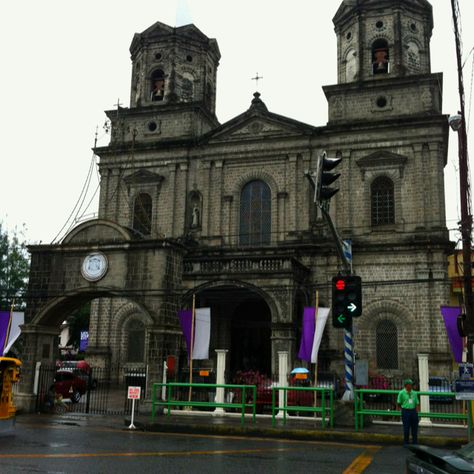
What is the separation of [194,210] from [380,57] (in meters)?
12.6

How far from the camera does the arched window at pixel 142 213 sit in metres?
33.2

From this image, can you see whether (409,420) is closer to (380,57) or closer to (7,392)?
(7,392)

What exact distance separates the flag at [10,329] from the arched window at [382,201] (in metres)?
17.3

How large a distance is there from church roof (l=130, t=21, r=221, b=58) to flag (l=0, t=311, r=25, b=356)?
70.8 feet

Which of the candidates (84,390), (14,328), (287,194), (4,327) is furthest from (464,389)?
(287,194)

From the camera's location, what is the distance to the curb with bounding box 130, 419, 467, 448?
43.9 feet

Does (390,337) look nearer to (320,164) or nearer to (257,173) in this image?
(257,173)

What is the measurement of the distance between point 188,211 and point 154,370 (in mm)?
15630

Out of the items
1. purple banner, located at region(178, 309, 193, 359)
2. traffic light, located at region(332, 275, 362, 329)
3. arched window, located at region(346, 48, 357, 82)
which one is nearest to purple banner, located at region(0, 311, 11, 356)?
purple banner, located at region(178, 309, 193, 359)

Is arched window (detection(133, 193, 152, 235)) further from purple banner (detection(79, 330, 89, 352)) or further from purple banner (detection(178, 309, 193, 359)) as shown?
purple banner (detection(79, 330, 89, 352))

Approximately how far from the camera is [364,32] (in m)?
31.9

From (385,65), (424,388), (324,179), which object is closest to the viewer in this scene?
(324,179)

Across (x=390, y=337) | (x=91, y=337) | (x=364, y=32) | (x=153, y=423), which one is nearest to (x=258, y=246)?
(x=390, y=337)

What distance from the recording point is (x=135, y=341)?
104 feet
